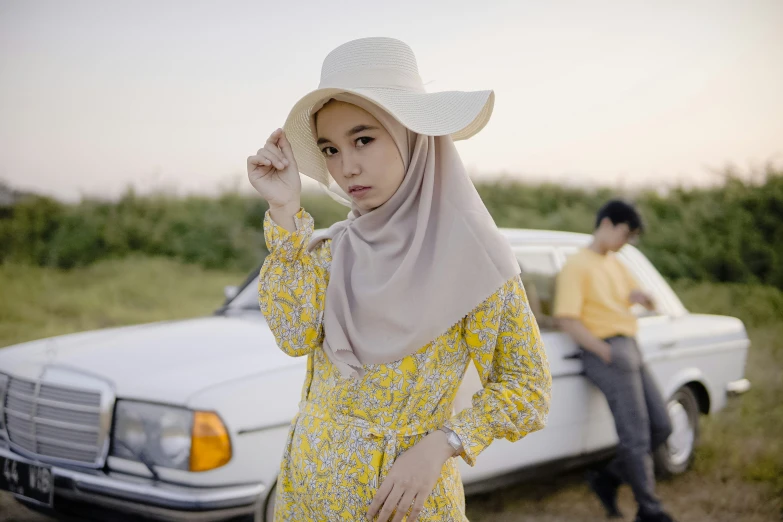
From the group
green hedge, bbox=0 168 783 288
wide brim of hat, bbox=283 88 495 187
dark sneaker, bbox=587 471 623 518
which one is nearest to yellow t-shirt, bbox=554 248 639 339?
dark sneaker, bbox=587 471 623 518

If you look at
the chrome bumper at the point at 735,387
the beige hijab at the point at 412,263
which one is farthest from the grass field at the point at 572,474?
the beige hijab at the point at 412,263

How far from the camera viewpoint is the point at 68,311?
9820mm

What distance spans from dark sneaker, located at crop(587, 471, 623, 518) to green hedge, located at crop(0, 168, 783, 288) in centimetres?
855

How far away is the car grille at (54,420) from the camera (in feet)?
9.74

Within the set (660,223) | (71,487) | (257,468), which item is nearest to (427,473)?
(257,468)

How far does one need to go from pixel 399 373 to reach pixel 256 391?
152 centimetres

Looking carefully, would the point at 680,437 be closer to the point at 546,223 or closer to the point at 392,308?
the point at 392,308

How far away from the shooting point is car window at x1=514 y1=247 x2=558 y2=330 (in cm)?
416

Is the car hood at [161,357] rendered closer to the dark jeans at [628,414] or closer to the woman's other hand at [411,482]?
the woman's other hand at [411,482]

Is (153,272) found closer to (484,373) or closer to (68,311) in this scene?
(68,311)

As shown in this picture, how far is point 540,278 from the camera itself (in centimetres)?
429

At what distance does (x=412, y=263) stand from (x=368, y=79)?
45cm

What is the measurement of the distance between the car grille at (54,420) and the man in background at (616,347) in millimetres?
2512

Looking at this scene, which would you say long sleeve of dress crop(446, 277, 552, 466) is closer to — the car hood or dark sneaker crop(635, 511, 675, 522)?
the car hood
